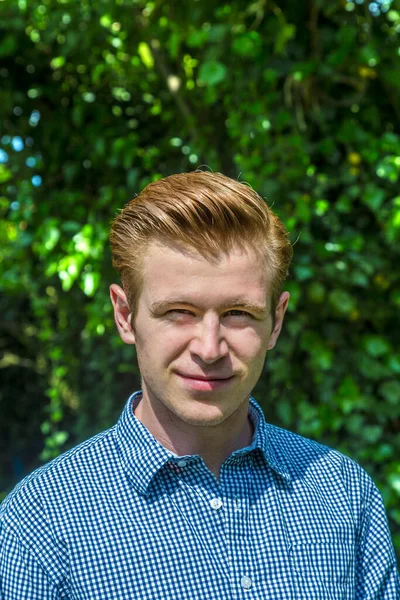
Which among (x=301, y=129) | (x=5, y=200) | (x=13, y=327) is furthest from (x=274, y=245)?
(x=13, y=327)

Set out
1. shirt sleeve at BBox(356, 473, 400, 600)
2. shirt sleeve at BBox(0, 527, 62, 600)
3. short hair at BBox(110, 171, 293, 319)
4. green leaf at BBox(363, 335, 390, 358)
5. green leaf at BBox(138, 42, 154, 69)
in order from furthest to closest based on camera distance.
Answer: green leaf at BBox(138, 42, 154, 69) → green leaf at BBox(363, 335, 390, 358) → shirt sleeve at BBox(356, 473, 400, 600) → short hair at BBox(110, 171, 293, 319) → shirt sleeve at BBox(0, 527, 62, 600)

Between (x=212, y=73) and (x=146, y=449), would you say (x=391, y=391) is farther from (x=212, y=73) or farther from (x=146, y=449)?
(x=146, y=449)

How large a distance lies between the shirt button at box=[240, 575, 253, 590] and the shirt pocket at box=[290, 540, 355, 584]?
9cm

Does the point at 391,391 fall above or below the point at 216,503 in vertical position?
below

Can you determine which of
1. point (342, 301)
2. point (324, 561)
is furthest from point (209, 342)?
point (342, 301)

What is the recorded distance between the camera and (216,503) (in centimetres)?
130

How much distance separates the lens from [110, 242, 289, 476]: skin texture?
1.27 m

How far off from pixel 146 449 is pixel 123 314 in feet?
0.76

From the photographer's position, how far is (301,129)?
2.83 m

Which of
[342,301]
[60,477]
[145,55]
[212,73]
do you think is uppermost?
[145,55]

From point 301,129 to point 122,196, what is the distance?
31.2 inches

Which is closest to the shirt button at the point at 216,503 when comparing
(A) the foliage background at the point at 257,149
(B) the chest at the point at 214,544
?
(B) the chest at the point at 214,544

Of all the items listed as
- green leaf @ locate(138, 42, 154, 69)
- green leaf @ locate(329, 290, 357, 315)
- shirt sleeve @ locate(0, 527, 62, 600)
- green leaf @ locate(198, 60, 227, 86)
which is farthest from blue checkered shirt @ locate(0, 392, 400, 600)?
green leaf @ locate(138, 42, 154, 69)

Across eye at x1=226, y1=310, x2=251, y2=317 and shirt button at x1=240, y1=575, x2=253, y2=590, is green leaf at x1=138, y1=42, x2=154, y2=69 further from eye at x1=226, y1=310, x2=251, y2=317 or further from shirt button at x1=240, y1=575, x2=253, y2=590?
shirt button at x1=240, y1=575, x2=253, y2=590
